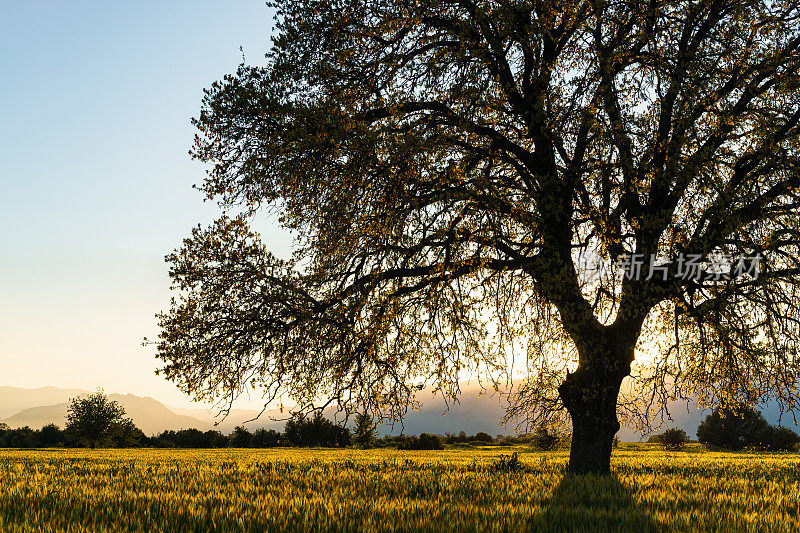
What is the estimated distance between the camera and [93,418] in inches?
2080

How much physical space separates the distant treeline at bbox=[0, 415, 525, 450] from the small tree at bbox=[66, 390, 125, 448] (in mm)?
584

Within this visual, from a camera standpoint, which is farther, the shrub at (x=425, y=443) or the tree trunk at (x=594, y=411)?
the shrub at (x=425, y=443)

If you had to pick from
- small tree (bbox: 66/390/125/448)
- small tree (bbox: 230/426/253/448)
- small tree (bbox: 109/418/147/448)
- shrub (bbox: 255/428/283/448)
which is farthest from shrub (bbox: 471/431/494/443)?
small tree (bbox: 66/390/125/448)

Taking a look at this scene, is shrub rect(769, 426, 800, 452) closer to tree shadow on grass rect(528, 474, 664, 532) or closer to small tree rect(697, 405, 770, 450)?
small tree rect(697, 405, 770, 450)

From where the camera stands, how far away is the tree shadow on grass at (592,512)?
5.68 metres

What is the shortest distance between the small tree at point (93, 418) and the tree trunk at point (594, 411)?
51513 mm

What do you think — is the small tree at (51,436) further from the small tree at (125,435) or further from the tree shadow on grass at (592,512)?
the tree shadow on grass at (592,512)

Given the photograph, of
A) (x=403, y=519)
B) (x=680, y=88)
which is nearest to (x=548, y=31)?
(x=680, y=88)

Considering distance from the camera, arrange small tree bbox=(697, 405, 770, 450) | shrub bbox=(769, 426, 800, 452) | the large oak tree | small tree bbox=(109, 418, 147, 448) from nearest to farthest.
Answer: the large oak tree, small tree bbox=(109, 418, 147, 448), shrub bbox=(769, 426, 800, 452), small tree bbox=(697, 405, 770, 450)

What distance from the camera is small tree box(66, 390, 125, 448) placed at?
171ft

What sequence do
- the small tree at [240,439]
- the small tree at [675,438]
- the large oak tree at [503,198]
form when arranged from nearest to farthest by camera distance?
the large oak tree at [503,198]
the small tree at [240,439]
the small tree at [675,438]

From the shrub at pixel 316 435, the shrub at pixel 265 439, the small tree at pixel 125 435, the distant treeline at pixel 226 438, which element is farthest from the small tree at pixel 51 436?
the shrub at pixel 316 435

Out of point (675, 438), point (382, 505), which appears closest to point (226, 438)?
point (675, 438)

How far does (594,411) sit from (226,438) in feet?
140
